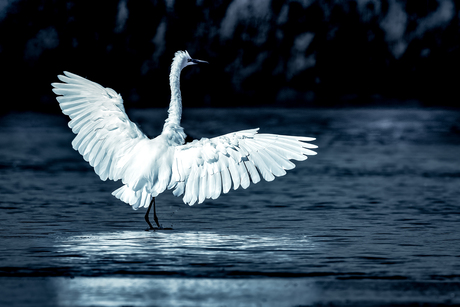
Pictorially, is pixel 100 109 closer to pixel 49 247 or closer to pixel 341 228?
pixel 49 247

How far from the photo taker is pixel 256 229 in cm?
1242

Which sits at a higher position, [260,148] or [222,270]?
[260,148]

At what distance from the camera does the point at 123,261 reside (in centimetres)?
978

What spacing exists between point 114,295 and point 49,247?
284cm

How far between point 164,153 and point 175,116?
1135 mm

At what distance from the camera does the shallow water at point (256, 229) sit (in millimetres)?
9445

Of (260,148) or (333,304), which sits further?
(260,148)

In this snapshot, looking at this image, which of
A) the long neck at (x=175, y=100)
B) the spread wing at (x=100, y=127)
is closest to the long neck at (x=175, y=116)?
the long neck at (x=175, y=100)

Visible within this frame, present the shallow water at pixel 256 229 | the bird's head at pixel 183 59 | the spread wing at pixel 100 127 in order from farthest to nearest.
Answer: the bird's head at pixel 183 59, the spread wing at pixel 100 127, the shallow water at pixel 256 229

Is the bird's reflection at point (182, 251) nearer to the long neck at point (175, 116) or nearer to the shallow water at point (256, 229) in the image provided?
the shallow water at point (256, 229)

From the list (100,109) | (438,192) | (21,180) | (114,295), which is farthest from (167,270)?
(21,180)

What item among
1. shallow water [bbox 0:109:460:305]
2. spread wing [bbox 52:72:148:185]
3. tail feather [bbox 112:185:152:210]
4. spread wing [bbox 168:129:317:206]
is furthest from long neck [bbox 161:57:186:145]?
shallow water [bbox 0:109:460:305]

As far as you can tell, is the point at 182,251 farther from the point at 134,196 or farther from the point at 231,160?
the point at 134,196

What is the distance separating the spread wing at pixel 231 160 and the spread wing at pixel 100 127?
0.95m
